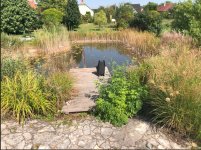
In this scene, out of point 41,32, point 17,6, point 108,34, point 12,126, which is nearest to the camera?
point 12,126

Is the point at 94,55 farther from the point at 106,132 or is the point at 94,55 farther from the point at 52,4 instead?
the point at 52,4

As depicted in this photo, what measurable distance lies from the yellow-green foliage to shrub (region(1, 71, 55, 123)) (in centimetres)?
194

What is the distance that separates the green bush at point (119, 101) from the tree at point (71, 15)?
19.5 m

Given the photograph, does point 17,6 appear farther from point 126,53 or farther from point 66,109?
point 66,109

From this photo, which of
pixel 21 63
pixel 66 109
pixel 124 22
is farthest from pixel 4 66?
pixel 124 22

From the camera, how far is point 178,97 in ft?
Result: 14.6

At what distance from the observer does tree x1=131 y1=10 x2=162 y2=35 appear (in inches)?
763

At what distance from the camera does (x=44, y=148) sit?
397 centimetres

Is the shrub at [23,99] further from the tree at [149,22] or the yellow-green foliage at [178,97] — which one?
the tree at [149,22]

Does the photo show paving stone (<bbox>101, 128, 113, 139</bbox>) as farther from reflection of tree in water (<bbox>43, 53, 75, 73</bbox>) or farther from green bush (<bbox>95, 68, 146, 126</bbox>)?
reflection of tree in water (<bbox>43, 53, 75, 73</bbox>)

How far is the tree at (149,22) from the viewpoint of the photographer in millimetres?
19375

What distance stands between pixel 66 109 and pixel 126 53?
29.1 feet

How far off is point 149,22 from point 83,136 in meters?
16.7

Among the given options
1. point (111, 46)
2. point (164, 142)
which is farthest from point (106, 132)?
point (111, 46)
